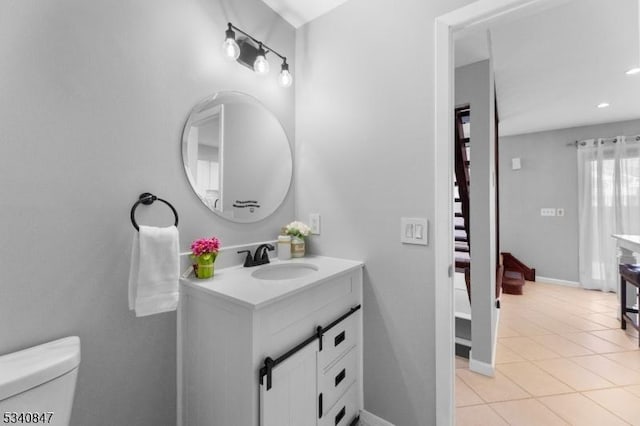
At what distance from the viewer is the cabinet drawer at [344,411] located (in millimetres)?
1285

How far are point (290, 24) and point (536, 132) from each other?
4.56 meters

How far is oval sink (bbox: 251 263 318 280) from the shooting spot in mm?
1515

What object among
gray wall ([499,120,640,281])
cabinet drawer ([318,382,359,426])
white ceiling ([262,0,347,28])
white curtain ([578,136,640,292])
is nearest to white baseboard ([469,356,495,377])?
cabinet drawer ([318,382,359,426])

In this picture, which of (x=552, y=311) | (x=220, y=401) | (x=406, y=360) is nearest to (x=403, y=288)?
(x=406, y=360)

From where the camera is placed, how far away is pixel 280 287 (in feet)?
3.60

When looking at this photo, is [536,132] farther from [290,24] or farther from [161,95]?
[161,95]

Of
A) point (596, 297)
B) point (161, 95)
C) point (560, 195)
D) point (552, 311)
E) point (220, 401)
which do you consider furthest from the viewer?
point (560, 195)

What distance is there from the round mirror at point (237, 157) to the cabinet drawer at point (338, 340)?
0.77m

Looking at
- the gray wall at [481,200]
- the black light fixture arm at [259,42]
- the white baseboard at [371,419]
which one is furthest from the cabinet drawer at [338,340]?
the black light fixture arm at [259,42]

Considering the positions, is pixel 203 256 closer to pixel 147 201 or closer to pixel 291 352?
pixel 147 201

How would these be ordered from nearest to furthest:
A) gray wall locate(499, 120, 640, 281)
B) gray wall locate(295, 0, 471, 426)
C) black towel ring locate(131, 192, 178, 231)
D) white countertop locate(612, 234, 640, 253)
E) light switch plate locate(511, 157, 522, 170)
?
black towel ring locate(131, 192, 178, 231) < gray wall locate(295, 0, 471, 426) < white countertop locate(612, 234, 640, 253) < gray wall locate(499, 120, 640, 281) < light switch plate locate(511, 157, 522, 170)

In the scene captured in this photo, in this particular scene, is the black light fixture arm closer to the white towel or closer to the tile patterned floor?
the white towel

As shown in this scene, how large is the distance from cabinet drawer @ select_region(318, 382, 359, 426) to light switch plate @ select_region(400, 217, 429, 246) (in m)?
0.86

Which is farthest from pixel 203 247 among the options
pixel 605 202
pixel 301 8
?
pixel 605 202
